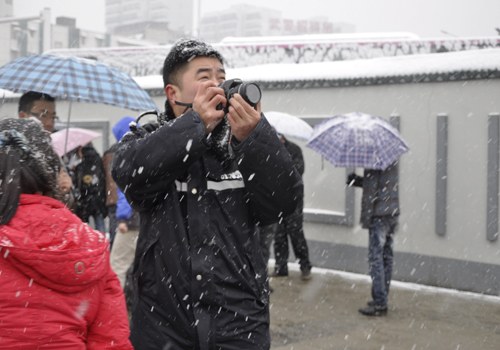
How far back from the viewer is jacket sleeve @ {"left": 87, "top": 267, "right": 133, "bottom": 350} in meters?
2.04

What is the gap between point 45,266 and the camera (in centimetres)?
184

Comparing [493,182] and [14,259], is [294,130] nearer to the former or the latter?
[493,182]

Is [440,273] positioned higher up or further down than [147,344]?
further down

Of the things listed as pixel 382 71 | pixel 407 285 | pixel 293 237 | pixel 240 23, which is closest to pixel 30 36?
pixel 382 71

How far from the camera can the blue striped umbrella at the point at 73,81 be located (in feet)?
14.3

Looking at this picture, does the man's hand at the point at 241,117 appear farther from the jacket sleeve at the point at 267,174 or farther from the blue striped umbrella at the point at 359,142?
the blue striped umbrella at the point at 359,142

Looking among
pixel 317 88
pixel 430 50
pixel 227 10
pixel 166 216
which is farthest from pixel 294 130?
pixel 227 10

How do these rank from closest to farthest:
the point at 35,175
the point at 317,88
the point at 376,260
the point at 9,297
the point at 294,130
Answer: the point at 9,297 → the point at 35,175 → the point at 376,260 → the point at 294,130 → the point at 317,88

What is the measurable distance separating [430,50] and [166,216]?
8.40 metres

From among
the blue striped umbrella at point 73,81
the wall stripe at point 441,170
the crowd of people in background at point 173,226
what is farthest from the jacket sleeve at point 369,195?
the crowd of people in background at point 173,226

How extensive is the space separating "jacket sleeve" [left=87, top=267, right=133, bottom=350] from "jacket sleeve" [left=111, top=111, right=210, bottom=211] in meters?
0.35

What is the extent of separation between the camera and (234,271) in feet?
6.91

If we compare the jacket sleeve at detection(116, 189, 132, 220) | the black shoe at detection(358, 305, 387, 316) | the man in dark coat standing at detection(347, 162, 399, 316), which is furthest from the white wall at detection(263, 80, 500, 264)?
the jacket sleeve at detection(116, 189, 132, 220)

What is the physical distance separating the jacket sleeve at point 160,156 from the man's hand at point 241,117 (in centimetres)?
12
